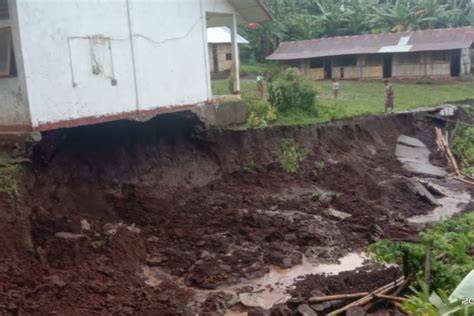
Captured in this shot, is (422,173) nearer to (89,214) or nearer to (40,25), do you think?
(89,214)

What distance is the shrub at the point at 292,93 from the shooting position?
60.1ft

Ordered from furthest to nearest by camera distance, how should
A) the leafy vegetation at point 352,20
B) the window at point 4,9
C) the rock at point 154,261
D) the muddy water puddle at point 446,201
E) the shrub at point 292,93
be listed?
1. the leafy vegetation at point 352,20
2. the shrub at point 292,93
3. the muddy water puddle at point 446,201
4. the rock at point 154,261
5. the window at point 4,9

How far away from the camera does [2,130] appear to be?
1056cm

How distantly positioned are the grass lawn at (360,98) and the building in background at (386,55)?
192 centimetres

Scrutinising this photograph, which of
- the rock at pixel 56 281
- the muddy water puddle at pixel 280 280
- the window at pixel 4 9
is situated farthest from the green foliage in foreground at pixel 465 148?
the window at pixel 4 9

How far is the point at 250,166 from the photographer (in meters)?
15.9

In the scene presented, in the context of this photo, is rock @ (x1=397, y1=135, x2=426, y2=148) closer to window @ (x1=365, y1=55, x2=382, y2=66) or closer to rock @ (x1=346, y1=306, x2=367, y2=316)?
rock @ (x1=346, y1=306, x2=367, y2=316)

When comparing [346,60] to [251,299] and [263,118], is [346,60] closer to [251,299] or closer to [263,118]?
[263,118]

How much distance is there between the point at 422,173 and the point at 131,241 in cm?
1157

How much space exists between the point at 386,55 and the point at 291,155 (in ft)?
71.6

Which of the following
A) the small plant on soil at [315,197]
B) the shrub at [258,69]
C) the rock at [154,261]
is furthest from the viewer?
the shrub at [258,69]

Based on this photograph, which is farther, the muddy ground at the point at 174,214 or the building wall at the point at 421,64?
the building wall at the point at 421,64

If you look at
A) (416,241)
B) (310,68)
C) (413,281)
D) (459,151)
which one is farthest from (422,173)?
(310,68)

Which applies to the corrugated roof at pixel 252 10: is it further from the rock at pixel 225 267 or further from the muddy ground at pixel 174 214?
the rock at pixel 225 267
